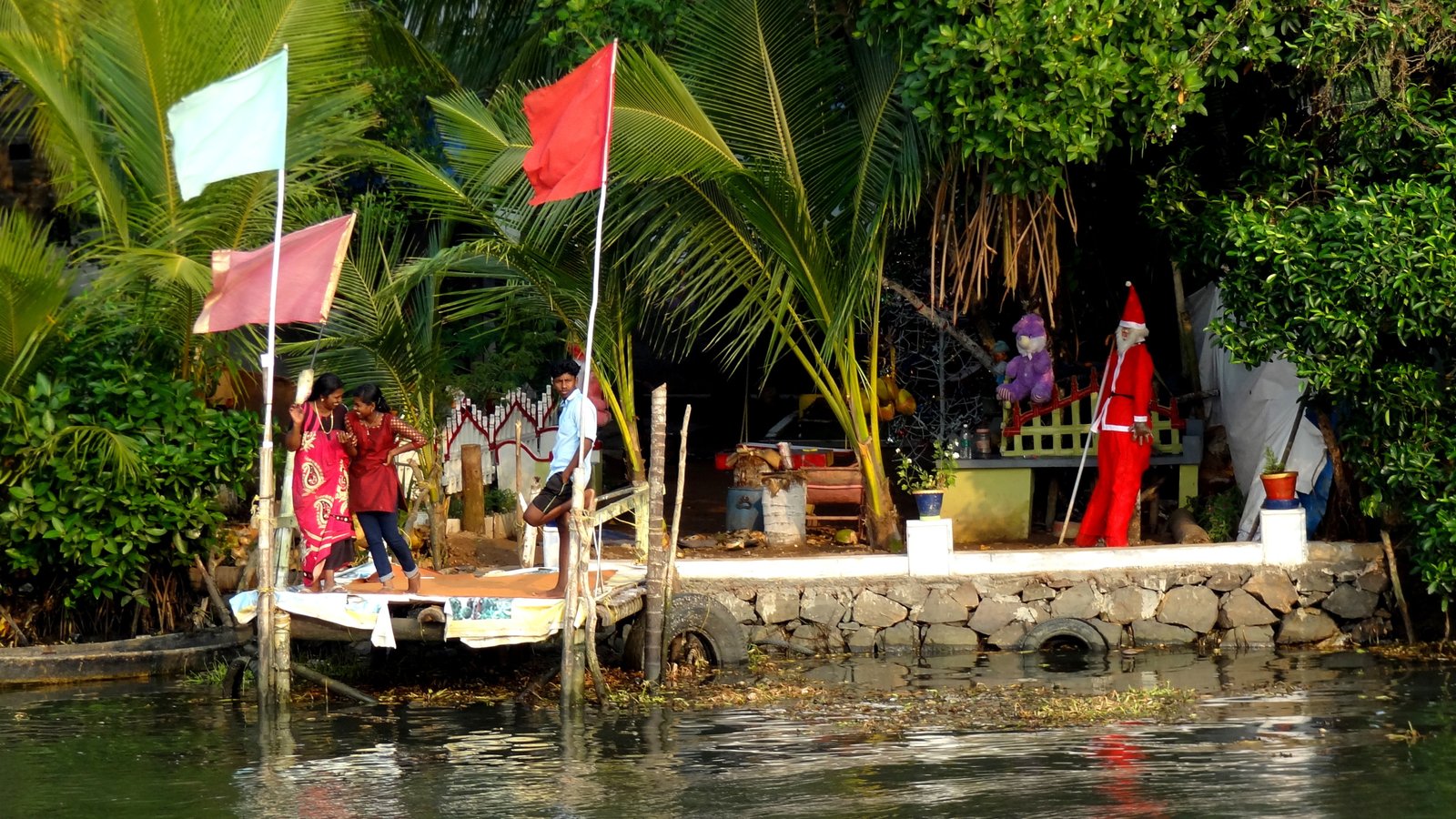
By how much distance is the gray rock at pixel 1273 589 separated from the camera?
1177 centimetres

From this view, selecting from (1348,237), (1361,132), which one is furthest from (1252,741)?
(1361,132)

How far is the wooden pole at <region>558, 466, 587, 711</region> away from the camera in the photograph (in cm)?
946

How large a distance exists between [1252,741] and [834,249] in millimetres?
5081

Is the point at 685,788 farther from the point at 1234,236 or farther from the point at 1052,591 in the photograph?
the point at 1234,236

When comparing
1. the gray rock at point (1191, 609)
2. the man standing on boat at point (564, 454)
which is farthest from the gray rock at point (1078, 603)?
the man standing on boat at point (564, 454)

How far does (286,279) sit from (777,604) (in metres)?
3.96

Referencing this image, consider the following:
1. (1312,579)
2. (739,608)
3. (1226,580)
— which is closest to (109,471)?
(739,608)

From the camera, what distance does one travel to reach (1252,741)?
8609 mm

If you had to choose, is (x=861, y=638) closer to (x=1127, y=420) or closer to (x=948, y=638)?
(x=948, y=638)

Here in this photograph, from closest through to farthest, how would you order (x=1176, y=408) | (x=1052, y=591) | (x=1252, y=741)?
(x=1252, y=741) → (x=1052, y=591) → (x=1176, y=408)

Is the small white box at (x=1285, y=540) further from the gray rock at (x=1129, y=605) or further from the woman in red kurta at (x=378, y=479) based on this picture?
the woman in red kurta at (x=378, y=479)

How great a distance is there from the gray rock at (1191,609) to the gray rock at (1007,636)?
3.15 feet

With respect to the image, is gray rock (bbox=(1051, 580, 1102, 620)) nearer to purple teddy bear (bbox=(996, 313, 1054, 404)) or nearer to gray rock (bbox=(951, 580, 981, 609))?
gray rock (bbox=(951, 580, 981, 609))

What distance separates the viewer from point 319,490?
10.5 metres
